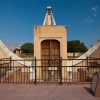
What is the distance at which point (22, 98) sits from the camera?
557 cm

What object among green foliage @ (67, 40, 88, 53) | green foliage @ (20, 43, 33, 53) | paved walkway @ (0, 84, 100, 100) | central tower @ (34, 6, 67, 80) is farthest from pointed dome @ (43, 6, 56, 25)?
green foliage @ (20, 43, 33, 53)

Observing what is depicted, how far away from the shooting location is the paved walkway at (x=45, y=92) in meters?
5.68

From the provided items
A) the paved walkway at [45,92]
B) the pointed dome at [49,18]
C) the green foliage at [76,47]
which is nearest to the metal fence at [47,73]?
the paved walkway at [45,92]

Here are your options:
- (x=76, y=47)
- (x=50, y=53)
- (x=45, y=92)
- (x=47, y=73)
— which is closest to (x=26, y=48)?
(x=76, y=47)

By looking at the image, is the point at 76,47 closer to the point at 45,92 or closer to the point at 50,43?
the point at 50,43

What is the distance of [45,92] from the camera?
6.34 m

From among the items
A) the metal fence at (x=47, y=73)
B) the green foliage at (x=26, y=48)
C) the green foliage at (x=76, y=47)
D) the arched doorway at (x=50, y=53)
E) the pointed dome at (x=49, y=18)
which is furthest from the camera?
the green foliage at (x=26, y=48)

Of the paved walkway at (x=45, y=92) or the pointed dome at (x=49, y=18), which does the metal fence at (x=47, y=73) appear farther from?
the pointed dome at (x=49, y=18)

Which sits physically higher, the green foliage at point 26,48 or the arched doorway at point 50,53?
the green foliage at point 26,48

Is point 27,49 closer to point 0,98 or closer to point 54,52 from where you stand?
point 54,52

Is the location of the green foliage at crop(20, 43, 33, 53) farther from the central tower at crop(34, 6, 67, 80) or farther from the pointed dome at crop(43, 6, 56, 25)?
the central tower at crop(34, 6, 67, 80)

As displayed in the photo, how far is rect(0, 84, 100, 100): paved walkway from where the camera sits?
5.68 metres

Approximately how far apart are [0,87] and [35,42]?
5.56 metres

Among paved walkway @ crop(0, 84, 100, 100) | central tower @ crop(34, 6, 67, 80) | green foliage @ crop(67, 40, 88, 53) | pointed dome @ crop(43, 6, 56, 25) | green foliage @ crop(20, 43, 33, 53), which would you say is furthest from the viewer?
green foliage @ crop(20, 43, 33, 53)
